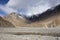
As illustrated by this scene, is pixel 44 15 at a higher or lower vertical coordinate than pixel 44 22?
higher

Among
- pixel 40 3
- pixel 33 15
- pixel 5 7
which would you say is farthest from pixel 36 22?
pixel 5 7

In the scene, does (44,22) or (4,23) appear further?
(4,23)

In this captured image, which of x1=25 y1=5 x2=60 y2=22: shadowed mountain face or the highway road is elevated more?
x1=25 y1=5 x2=60 y2=22: shadowed mountain face

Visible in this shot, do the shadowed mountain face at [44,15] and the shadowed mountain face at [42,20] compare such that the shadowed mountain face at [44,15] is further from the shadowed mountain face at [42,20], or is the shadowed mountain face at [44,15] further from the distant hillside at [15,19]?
the distant hillside at [15,19]

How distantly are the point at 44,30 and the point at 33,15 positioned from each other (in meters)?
0.33

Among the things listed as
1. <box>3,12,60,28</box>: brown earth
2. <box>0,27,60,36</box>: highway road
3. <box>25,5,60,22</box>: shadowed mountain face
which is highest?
<box>25,5,60,22</box>: shadowed mountain face

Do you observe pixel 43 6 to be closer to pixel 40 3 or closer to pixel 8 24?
pixel 40 3

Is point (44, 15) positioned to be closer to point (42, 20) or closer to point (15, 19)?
point (42, 20)

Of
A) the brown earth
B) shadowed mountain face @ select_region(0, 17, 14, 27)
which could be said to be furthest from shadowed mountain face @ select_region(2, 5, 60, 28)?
shadowed mountain face @ select_region(0, 17, 14, 27)

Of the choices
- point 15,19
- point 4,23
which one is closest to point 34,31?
point 15,19

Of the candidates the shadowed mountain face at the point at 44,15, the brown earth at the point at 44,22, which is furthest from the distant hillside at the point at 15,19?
the shadowed mountain face at the point at 44,15

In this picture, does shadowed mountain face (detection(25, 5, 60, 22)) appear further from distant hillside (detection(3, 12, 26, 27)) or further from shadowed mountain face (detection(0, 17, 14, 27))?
shadowed mountain face (detection(0, 17, 14, 27))

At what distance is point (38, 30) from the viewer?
10.5ft

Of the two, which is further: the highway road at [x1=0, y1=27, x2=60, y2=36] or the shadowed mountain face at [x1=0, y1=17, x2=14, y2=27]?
the shadowed mountain face at [x1=0, y1=17, x2=14, y2=27]
